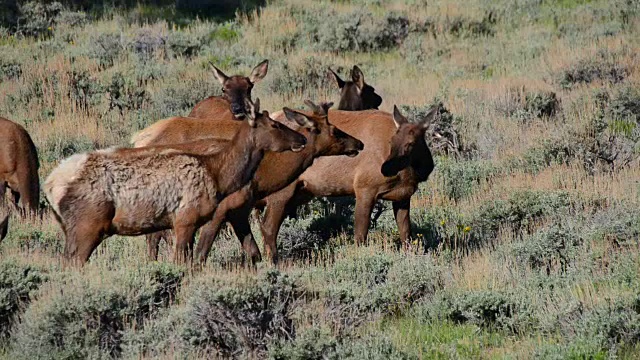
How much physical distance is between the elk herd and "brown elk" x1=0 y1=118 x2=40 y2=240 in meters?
0.01

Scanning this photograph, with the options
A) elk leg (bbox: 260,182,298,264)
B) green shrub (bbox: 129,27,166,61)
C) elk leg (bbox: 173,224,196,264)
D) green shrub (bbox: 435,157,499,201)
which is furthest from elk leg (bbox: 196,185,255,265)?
green shrub (bbox: 129,27,166,61)

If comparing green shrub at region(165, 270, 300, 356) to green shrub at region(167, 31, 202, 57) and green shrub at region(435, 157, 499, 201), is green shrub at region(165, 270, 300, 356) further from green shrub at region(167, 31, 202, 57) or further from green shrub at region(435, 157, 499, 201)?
green shrub at region(167, 31, 202, 57)

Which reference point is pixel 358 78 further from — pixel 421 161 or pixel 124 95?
pixel 124 95

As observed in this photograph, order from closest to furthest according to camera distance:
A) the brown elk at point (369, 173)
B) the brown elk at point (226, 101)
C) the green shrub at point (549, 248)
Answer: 1. the green shrub at point (549, 248)
2. the brown elk at point (369, 173)
3. the brown elk at point (226, 101)

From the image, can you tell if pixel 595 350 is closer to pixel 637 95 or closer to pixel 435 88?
pixel 637 95

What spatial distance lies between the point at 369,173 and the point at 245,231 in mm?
1631

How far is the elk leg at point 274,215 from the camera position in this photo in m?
12.0

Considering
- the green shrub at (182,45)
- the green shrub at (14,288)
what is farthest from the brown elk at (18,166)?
the green shrub at (182,45)

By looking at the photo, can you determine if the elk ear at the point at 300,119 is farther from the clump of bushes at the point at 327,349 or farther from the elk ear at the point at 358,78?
the clump of bushes at the point at 327,349

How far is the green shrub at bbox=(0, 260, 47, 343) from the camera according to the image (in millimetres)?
8609

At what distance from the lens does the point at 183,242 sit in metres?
10.1

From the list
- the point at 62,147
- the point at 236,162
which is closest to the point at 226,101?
the point at 236,162

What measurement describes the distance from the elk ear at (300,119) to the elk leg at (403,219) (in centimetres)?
155

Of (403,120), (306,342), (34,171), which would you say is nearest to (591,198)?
(403,120)
